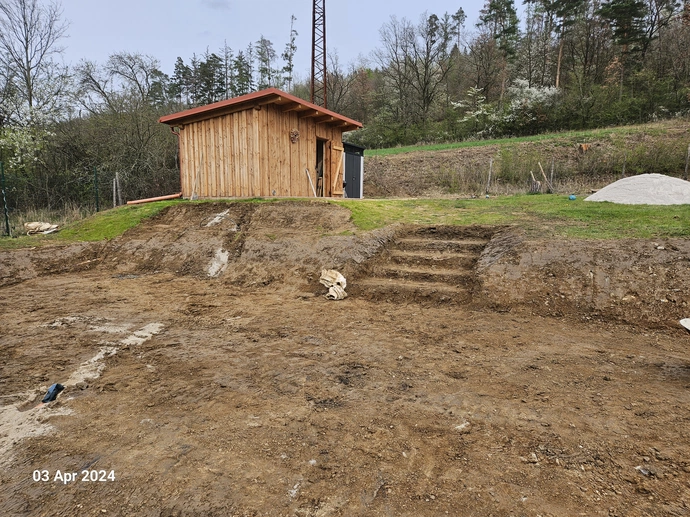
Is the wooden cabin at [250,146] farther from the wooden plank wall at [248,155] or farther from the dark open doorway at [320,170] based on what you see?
the dark open doorway at [320,170]

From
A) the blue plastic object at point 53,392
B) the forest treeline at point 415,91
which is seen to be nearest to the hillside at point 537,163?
the forest treeline at point 415,91

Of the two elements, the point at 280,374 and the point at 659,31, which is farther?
the point at 659,31

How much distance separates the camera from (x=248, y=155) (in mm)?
10406

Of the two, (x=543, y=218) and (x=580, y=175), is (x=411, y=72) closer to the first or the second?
(x=580, y=175)

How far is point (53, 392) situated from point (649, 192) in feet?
36.4

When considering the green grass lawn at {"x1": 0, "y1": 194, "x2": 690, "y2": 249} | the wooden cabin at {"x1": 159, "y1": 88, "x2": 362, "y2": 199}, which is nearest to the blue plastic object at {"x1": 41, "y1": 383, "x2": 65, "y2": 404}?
the green grass lawn at {"x1": 0, "y1": 194, "x2": 690, "y2": 249}

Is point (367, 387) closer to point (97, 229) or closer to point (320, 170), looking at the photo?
point (97, 229)

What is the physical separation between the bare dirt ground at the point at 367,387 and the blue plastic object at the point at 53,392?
6cm

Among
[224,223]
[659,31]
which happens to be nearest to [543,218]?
[224,223]

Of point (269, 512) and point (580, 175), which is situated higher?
point (580, 175)

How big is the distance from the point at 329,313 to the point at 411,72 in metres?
35.9

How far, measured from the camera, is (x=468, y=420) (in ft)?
8.13

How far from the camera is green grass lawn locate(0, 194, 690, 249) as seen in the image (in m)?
5.82

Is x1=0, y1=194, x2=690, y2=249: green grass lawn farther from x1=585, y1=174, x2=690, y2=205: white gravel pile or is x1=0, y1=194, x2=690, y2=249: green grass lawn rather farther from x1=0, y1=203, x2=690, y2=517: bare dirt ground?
x1=585, y1=174, x2=690, y2=205: white gravel pile
